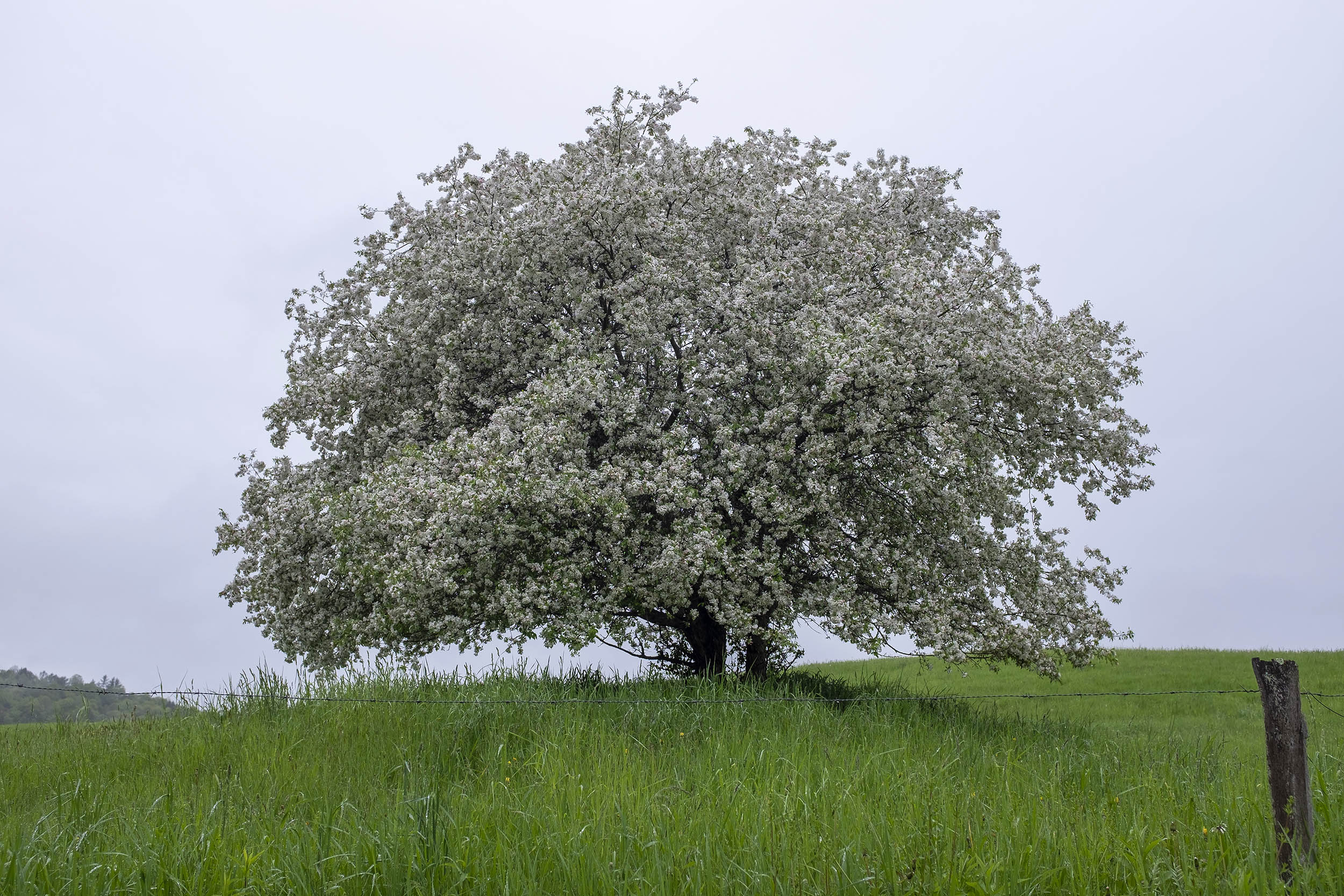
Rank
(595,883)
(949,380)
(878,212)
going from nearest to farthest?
(595,883) → (949,380) → (878,212)

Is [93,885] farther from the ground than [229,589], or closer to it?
closer to it

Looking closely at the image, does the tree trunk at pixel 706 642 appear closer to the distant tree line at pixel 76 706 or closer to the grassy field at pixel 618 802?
the grassy field at pixel 618 802

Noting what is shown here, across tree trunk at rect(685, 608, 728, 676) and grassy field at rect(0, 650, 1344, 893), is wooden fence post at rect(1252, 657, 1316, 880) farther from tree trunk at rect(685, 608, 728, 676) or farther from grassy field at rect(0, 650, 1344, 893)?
tree trunk at rect(685, 608, 728, 676)

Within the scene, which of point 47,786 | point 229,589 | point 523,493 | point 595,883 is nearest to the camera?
point 595,883

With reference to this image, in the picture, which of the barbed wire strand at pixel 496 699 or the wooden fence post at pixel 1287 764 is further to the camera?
the barbed wire strand at pixel 496 699

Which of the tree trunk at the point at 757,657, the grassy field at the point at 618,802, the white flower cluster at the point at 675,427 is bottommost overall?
the grassy field at the point at 618,802

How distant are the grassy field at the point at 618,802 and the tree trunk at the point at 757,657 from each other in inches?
126

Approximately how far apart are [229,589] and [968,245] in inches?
698

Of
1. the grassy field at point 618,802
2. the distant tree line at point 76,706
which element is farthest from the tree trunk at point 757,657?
the distant tree line at point 76,706

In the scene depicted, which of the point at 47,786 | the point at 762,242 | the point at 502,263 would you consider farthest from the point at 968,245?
the point at 47,786

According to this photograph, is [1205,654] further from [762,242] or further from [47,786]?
[47,786]

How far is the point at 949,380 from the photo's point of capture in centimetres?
1479

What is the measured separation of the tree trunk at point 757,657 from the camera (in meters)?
16.9

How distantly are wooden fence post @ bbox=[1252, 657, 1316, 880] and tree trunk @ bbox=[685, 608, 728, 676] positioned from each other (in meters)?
11.2
